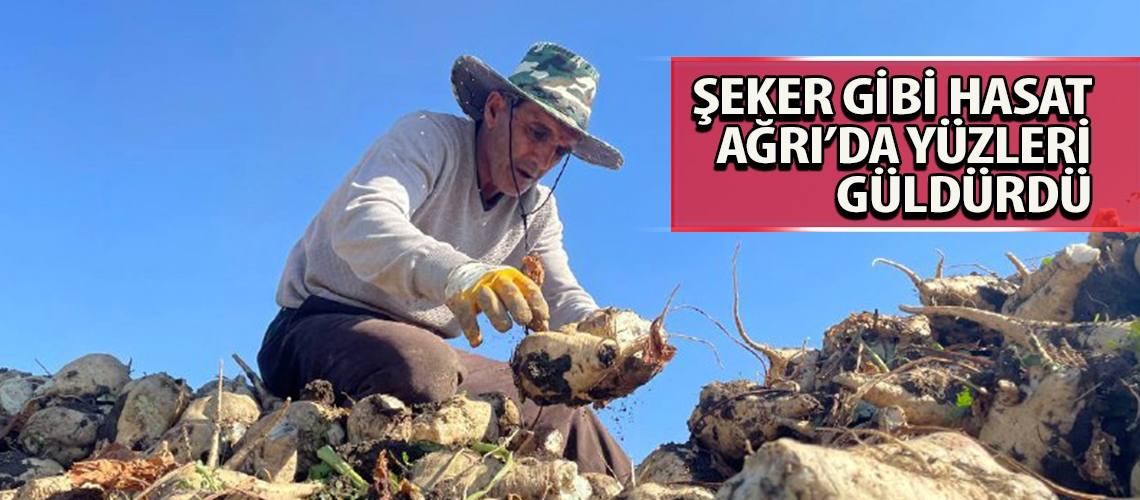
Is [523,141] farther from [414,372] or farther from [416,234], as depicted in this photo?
[414,372]

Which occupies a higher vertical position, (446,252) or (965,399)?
(446,252)

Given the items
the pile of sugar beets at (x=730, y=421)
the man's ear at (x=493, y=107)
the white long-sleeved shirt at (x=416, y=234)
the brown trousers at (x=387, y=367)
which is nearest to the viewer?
the pile of sugar beets at (x=730, y=421)

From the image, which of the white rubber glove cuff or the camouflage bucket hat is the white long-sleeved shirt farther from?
the camouflage bucket hat

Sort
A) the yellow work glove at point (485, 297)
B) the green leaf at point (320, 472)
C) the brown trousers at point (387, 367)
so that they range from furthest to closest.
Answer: the brown trousers at point (387, 367)
the yellow work glove at point (485, 297)
the green leaf at point (320, 472)

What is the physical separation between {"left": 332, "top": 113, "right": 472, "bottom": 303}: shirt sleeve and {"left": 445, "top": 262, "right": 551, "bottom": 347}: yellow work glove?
86 mm

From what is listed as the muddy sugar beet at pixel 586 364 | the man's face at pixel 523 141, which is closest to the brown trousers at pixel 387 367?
the muddy sugar beet at pixel 586 364

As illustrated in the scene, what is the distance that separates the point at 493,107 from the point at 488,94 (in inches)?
8.3

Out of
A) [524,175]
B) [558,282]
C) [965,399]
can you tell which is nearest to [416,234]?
[524,175]

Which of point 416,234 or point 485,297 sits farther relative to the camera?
point 416,234

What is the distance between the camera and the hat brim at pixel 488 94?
15.8 feet

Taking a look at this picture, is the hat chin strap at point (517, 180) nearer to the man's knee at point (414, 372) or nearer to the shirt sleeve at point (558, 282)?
the shirt sleeve at point (558, 282)

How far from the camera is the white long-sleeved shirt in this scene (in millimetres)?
3889

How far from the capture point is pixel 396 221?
3.99 meters

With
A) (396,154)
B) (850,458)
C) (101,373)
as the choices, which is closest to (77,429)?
(101,373)
